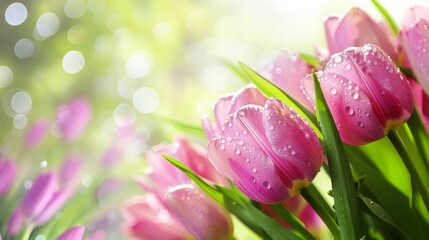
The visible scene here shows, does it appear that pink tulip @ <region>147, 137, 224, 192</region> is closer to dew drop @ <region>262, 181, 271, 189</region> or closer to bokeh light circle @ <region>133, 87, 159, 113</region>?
dew drop @ <region>262, 181, 271, 189</region>

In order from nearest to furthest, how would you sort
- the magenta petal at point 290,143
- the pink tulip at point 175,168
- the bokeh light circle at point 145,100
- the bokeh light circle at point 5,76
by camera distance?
the magenta petal at point 290,143
the pink tulip at point 175,168
the bokeh light circle at point 5,76
the bokeh light circle at point 145,100

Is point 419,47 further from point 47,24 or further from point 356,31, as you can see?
point 47,24

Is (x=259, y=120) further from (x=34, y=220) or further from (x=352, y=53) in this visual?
(x=34, y=220)

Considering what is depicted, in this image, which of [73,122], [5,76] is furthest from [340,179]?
[5,76]

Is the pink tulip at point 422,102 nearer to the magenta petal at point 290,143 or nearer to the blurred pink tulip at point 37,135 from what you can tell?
the magenta petal at point 290,143

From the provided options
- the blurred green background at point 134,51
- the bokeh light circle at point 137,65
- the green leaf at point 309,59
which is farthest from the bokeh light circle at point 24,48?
the green leaf at point 309,59

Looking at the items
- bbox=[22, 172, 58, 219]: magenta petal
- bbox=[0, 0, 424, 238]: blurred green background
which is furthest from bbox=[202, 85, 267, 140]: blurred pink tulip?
bbox=[0, 0, 424, 238]: blurred green background

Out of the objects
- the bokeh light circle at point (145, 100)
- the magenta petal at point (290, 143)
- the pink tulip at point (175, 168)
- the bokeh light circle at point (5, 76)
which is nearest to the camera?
the magenta petal at point (290, 143)
